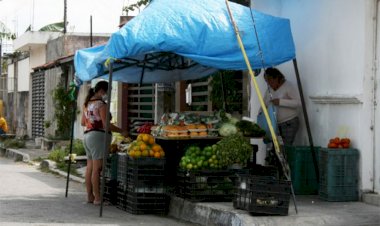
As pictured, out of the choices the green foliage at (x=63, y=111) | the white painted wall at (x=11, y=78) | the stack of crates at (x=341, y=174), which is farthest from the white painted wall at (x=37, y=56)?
the stack of crates at (x=341, y=174)

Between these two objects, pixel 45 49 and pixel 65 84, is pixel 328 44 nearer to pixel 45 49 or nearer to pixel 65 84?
pixel 65 84

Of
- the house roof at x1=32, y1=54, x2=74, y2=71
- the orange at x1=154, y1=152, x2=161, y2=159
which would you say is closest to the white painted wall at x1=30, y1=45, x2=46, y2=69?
the house roof at x1=32, y1=54, x2=74, y2=71

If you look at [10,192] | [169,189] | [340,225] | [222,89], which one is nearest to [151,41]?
[169,189]

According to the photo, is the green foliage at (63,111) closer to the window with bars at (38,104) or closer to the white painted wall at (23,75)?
the window with bars at (38,104)

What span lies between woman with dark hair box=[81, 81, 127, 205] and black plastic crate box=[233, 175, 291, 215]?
3.27m

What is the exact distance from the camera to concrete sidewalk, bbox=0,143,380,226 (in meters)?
8.71

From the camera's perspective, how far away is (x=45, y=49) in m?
35.1

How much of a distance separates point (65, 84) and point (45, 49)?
738cm

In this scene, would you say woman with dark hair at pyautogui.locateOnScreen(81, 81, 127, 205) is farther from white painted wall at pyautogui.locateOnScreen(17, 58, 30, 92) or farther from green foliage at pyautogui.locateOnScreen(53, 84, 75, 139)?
white painted wall at pyautogui.locateOnScreen(17, 58, 30, 92)

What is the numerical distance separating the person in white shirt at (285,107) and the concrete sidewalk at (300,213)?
1.21 meters

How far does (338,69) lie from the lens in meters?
10.5

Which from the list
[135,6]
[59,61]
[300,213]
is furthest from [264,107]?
[59,61]

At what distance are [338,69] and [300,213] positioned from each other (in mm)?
2426

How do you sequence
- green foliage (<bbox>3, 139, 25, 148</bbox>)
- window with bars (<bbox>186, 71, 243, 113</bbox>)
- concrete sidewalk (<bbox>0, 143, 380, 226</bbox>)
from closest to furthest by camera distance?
concrete sidewalk (<bbox>0, 143, 380, 226</bbox>) → window with bars (<bbox>186, 71, 243, 113</bbox>) → green foliage (<bbox>3, 139, 25, 148</bbox>)
